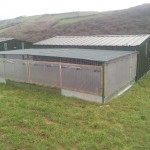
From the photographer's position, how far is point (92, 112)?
42.4 ft

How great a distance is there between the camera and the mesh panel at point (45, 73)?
16.1 meters

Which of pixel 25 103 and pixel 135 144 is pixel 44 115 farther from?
pixel 135 144

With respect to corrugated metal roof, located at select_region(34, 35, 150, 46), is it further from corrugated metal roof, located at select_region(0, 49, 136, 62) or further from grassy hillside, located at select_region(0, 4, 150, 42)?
grassy hillside, located at select_region(0, 4, 150, 42)

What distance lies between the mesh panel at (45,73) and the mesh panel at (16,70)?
0.86m

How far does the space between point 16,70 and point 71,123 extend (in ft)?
28.8

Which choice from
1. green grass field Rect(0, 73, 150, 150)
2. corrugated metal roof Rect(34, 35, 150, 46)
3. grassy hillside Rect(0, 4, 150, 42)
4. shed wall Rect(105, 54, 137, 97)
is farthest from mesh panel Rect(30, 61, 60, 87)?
grassy hillside Rect(0, 4, 150, 42)

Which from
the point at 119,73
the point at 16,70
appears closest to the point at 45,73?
the point at 16,70

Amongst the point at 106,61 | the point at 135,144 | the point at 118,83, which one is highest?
the point at 106,61

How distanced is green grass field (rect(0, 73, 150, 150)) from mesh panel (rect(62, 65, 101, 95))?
877mm

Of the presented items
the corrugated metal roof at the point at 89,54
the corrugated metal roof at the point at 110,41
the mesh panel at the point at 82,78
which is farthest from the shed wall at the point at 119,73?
the corrugated metal roof at the point at 110,41

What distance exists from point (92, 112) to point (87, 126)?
71.8 inches

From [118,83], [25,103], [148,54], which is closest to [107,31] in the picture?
[148,54]

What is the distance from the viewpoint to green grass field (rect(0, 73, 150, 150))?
31.1ft

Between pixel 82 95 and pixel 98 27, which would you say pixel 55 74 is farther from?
pixel 98 27
